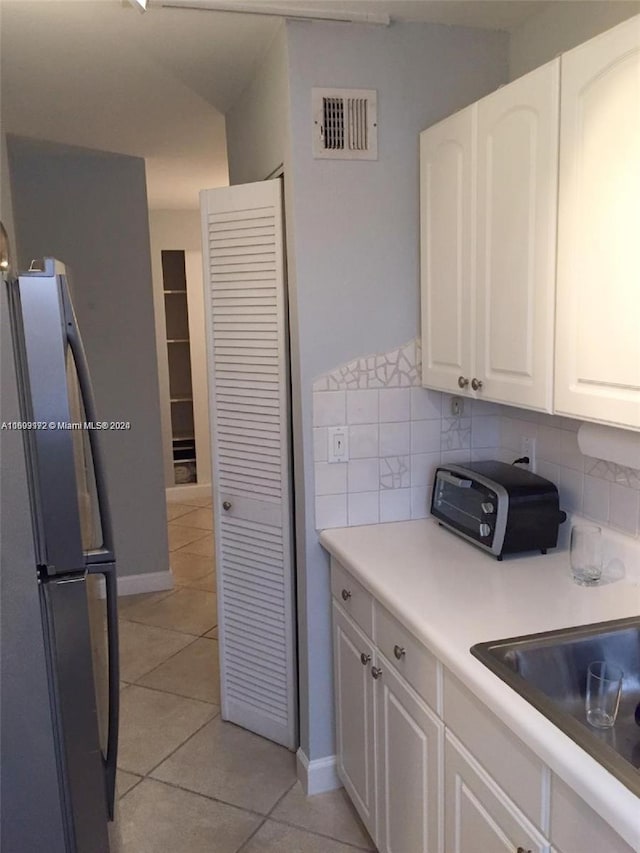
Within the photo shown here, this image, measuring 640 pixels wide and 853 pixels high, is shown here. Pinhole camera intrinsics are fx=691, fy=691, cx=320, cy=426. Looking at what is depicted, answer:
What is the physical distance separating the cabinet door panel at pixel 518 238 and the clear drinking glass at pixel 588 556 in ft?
1.20

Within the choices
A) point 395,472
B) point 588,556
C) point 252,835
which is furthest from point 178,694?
point 588,556

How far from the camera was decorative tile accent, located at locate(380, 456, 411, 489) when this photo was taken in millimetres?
2307

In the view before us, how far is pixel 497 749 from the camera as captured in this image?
1.29 meters

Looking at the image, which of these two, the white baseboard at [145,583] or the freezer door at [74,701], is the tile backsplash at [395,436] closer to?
the freezer door at [74,701]

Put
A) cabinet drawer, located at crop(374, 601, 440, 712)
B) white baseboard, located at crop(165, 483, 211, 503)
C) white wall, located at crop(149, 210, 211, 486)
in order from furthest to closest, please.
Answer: white baseboard, located at crop(165, 483, 211, 503) → white wall, located at crop(149, 210, 211, 486) → cabinet drawer, located at crop(374, 601, 440, 712)

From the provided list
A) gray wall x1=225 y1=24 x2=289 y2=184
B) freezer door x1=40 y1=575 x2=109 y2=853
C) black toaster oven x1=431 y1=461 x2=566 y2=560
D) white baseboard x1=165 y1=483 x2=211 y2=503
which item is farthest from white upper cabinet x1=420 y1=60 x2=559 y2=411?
white baseboard x1=165 y1=483 x2=211 y2=503

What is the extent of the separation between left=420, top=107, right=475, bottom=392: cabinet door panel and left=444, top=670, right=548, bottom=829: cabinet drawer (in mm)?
939

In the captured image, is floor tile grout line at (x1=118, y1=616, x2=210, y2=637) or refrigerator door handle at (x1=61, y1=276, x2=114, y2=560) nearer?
refrigerator door handle at (x1=61, y1=276, x2=114, y2=560)

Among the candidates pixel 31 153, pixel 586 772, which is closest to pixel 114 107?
pixel 31 153

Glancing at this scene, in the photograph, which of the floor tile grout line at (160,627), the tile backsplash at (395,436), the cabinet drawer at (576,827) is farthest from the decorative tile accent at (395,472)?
the floor tile grout line at (160,627)

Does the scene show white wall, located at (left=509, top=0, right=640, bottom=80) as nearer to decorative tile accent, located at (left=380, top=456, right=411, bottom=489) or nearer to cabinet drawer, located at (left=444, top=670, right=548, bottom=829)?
decorative tile accent, located at (left=380, top=456, right=411, bottom=489)

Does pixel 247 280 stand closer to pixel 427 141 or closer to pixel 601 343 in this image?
pixel 427 141

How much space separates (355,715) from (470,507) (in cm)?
73

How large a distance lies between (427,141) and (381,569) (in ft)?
4.26
